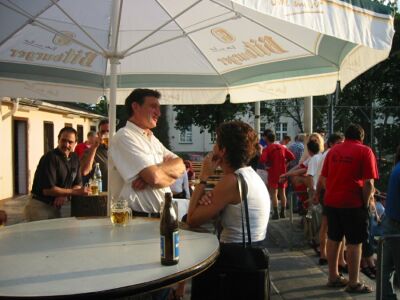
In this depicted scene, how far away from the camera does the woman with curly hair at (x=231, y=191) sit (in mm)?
2756

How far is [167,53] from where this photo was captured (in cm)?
552

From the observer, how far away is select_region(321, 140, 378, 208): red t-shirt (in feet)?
16.5

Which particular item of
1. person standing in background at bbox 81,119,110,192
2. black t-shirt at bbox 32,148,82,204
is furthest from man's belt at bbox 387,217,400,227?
person standing in background at bbox 81,119,110,192

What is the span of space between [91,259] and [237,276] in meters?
0.82

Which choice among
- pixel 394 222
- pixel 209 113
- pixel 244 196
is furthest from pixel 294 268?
pixel 209 113

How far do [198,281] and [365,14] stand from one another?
6.60 ft

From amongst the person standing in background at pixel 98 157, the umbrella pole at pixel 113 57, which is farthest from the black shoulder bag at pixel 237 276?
the person standing in background at pixel 98 157

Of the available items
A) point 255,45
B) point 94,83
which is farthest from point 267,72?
point 94,83

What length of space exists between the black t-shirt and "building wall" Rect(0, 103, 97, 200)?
388 inches

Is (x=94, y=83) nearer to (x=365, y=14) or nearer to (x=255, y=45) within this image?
(x=255, y=45)

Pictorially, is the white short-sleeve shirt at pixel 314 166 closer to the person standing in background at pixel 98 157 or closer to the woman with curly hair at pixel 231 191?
the person standing in background at pixel 98 157

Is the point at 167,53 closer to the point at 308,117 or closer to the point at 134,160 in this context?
the point at 134,160

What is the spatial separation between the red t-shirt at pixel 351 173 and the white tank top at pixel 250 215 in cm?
255

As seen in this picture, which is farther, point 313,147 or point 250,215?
point 313,147
